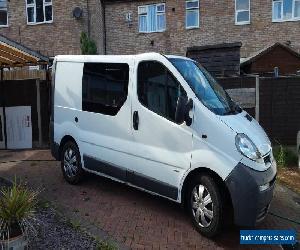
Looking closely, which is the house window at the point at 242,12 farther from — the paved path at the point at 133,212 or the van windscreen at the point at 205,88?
the van windscreen at the point at 205,88

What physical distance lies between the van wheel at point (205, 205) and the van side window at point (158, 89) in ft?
3.30

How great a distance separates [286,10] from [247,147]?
18.3 meters

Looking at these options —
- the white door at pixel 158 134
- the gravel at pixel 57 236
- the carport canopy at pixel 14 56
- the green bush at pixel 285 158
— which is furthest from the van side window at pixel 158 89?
the green bush at pixel 285 158

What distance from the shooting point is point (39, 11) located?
22.1 meters

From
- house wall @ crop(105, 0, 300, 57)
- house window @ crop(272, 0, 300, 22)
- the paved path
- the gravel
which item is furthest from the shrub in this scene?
house window @ crop(272, 0, 300, 22)

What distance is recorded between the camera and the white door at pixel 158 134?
17.6ft

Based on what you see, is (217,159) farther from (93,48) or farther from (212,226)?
(93,48)

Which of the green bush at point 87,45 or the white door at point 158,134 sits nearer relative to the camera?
the white door at point 158,134

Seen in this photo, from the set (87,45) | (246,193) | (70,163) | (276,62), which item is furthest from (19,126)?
(276,62)

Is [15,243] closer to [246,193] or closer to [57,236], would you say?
[57,236]

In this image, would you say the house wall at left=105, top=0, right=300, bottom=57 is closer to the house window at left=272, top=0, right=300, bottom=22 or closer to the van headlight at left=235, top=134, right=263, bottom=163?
the house window at left=272, top=0, right=300, bottom=22

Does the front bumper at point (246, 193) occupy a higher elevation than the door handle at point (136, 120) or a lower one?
lower

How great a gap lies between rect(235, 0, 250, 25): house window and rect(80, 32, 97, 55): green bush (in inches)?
323

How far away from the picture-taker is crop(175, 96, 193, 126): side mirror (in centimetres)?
505
